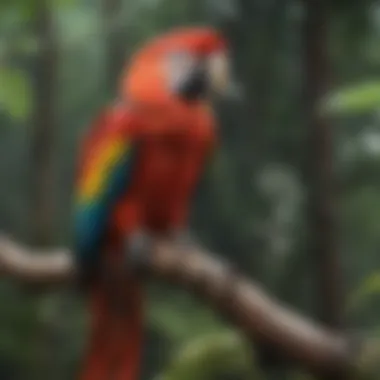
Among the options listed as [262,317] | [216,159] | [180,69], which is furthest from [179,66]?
[262,317]

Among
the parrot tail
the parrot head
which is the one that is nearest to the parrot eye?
the parrot head

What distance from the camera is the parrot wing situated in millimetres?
927

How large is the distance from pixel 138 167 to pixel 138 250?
9cm

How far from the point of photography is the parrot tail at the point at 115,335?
933mm

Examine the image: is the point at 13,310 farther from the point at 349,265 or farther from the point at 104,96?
the point at 349,265

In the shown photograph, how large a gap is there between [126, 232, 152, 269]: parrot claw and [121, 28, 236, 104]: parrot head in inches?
6.0

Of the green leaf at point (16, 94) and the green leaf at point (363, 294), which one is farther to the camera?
the green leaf at point (16, 94)

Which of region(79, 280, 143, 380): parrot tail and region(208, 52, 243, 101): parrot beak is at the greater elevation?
region(208, 52, 243, 101): parrot beak

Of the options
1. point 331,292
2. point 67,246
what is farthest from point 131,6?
point 331,292

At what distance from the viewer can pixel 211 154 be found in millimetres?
938

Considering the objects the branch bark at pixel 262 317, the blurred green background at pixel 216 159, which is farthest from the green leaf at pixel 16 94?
the branch bark at pixel 262 317

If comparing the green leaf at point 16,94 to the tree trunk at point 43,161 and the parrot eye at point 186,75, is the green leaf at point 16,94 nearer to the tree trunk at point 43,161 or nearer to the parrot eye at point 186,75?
the tree trunk at point 43,161

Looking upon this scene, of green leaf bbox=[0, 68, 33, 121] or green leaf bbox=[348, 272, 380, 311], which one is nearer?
green leaf bbox=[348, 272, 380, 311]

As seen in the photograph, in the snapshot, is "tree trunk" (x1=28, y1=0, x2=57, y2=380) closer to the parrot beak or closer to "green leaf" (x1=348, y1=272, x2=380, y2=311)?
the parrot beak
